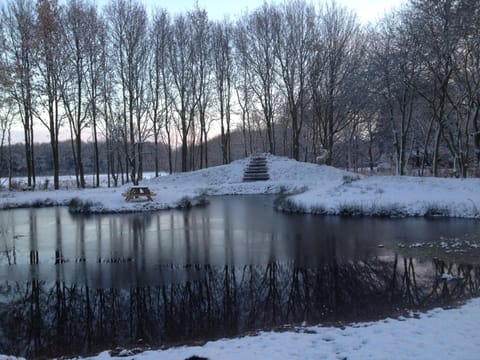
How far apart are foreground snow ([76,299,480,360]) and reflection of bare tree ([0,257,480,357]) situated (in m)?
0.55

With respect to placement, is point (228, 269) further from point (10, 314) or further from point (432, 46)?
point (432, 46)

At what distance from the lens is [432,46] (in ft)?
66.6

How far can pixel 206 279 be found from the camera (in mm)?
8016

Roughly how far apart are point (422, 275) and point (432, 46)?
53.4ft

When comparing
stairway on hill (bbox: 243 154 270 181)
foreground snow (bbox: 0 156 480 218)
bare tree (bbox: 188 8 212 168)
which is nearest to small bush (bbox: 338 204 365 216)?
foreground snow (bbox: 0 156 480 218)

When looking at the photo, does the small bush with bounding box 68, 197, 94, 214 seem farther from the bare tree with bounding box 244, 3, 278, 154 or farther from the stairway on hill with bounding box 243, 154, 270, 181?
the bare tree with bounding box 244, 3, 278, 154

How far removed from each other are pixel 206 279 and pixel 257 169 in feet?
73.9

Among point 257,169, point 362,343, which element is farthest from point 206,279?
point 257,169

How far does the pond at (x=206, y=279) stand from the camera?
19.1 feet

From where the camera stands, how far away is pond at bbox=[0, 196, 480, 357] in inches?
229

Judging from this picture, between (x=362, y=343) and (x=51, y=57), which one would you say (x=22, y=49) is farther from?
(x=362, y=343)

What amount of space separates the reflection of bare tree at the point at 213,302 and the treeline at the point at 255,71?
16.2 m

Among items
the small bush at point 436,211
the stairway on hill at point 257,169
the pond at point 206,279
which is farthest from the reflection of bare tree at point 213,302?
the stairway on hill at point 257,169

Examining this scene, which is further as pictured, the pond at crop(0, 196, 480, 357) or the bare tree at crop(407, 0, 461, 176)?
the bare tree at crop(407, 0, 461, 176)
